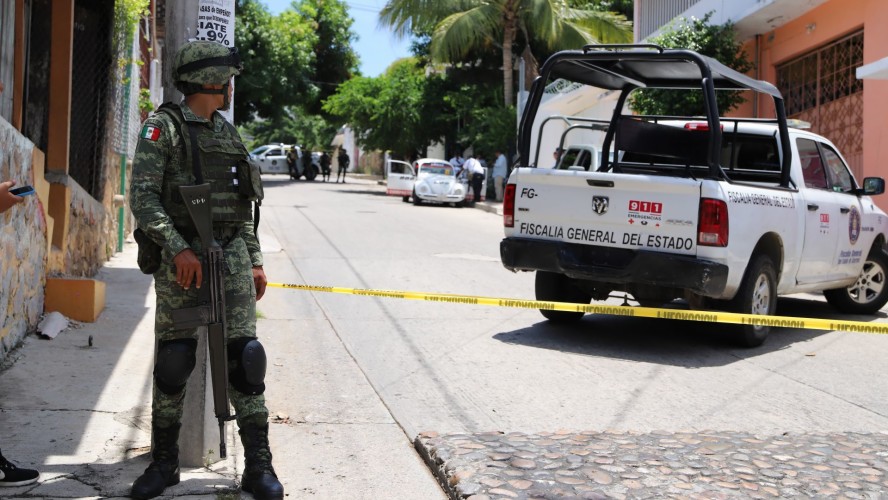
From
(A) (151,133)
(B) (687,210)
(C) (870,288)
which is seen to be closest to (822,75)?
(C) (870,288)

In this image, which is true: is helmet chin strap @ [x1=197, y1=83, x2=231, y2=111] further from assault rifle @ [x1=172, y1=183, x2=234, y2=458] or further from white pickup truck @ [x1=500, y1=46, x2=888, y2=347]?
white pickup truck @ [x1=500, y1=46, x2=888, y2=347]

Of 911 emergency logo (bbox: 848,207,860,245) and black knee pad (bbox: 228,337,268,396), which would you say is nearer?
black knee pad (bbox: 228,337,268,396)

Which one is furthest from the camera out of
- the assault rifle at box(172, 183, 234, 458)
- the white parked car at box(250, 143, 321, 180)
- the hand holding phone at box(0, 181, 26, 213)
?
the white parked car at box(250, 143, 321, 180)

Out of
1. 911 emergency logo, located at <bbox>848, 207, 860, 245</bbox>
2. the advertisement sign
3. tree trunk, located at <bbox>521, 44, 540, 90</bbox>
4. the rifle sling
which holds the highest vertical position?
tree trunk, located at <bbox>521, 44, 540, 90</bbox>

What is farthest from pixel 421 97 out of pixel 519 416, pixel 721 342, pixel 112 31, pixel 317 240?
pixel 519 416

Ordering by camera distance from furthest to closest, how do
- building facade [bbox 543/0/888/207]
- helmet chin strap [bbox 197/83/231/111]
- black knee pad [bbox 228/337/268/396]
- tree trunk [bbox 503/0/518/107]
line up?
tree trunk [bbox 503/0/518/107], building facade [bbox 543/0/888/207], helmet chin strap [bbox 197/83/231/111], black knee pad [bbox 228/337/268/396]

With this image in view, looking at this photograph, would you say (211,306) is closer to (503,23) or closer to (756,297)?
(756,297)

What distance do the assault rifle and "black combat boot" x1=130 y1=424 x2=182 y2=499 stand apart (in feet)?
0.96

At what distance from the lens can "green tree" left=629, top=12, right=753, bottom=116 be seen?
18.4 meters

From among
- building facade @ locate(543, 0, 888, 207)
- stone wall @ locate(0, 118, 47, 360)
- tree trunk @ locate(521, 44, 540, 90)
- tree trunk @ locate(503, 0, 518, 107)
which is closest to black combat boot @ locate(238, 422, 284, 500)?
stone wall @ locate(0, 118, 47, 360)

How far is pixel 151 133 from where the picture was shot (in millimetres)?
3859

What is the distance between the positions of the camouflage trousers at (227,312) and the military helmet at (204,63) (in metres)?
0.66

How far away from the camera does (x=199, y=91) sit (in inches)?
157

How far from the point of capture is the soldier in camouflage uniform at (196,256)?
386cm
